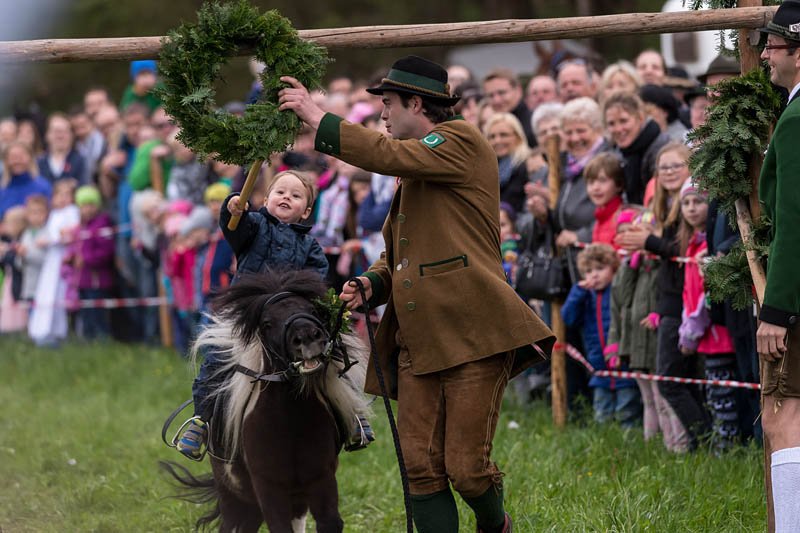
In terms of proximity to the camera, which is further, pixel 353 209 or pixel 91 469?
Result: pixel 353 209

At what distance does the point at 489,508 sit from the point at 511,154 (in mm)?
5110

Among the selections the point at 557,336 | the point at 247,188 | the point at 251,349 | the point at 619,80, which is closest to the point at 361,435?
the point at 251,349

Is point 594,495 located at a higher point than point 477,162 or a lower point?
lower

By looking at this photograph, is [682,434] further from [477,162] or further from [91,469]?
[91,469]

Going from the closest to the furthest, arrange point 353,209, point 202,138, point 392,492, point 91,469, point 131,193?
point 202,138
point 392,492
point 91,469
point 353,209
point 131,193

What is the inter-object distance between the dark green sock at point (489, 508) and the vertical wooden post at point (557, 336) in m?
3.58

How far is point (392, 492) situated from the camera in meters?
8.41

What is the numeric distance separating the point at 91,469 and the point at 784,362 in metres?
6.00

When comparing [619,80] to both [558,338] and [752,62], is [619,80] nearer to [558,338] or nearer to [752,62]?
[558,338]

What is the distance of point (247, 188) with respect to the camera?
6.12m

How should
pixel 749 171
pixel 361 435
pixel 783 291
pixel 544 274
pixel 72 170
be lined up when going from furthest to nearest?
pixel 72 170 → pixel 544 274 → pixel 361 435 → pixel 749 171 → pixel 783 291

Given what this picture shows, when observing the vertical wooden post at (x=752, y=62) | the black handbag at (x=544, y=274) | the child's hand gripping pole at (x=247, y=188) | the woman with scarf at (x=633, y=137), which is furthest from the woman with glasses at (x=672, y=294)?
the child's hand gripping pole at (x=247, y=188)

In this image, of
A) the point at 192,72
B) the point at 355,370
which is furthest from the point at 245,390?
the point at 192,72

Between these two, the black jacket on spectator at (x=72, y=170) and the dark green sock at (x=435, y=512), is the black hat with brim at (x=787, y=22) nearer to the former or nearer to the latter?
the dark green sock at (x=435, y=512)
